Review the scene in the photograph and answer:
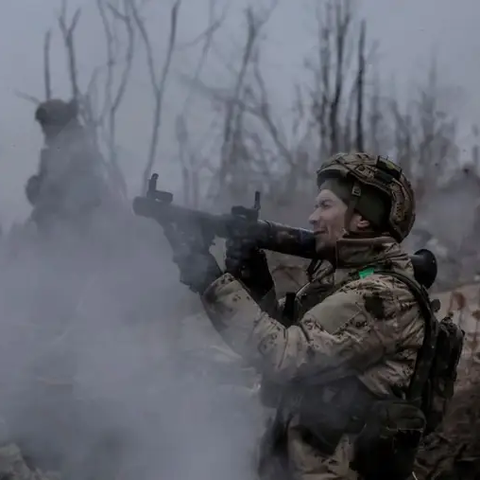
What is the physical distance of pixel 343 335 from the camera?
8.32 ft

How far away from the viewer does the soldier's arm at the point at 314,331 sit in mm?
2490

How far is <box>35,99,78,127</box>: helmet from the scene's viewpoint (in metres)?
4.95

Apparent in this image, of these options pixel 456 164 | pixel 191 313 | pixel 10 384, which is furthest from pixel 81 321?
pixel 456 164

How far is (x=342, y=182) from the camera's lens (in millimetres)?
2777

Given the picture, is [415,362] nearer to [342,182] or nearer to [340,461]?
[340,461]

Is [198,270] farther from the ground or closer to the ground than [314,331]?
farther from the ground

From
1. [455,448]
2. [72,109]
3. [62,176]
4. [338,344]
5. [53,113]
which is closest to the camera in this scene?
[338,344]

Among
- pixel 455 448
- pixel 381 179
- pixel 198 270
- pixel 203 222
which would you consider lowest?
pixel 455 448

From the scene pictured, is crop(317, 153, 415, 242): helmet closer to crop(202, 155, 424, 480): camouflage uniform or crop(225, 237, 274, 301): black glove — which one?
crop(202, 155, 424, 480): camouflage uniform

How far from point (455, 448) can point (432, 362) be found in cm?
335

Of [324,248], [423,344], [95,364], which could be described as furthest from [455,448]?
[324,248]

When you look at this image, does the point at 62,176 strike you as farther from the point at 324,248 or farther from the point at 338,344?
the point at 338,344

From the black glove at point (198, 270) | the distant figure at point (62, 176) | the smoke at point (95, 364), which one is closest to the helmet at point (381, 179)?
the black glove at point (198, 270)

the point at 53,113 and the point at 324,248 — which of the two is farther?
the point at 53,113
